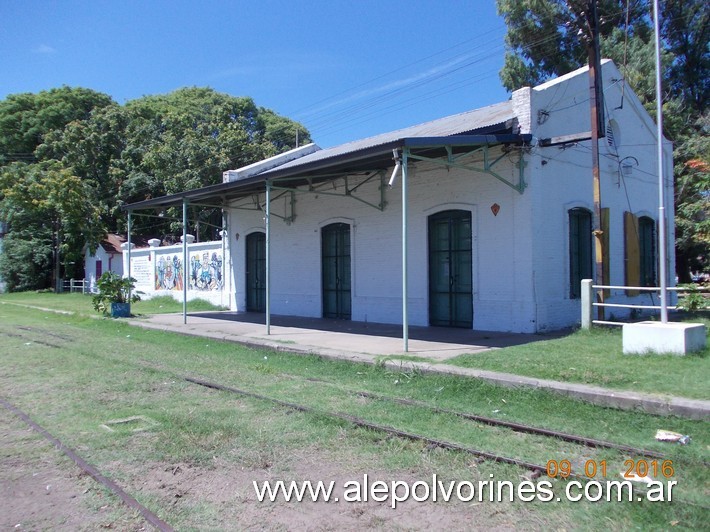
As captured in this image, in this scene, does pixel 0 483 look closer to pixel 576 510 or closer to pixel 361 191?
pixel 576 510

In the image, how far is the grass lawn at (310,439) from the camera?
159 inches

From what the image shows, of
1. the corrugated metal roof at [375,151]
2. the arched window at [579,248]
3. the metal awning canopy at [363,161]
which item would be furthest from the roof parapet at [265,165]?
the arched window at [579,248]

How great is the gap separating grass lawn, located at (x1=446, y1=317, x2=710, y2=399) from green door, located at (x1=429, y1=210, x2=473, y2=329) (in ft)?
11.3

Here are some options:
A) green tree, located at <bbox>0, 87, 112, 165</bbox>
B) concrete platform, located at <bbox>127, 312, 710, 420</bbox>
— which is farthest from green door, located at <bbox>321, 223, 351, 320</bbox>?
green tree, located at <bbox>0, 87, 112, 165</bbox>

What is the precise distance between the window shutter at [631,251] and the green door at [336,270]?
320 inches

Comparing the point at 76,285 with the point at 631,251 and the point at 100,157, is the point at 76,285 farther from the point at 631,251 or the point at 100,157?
the point at 631,251

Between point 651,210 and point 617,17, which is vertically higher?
point 617,17

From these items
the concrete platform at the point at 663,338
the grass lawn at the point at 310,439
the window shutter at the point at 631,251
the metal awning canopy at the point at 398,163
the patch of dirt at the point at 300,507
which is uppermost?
the metal awning canopy at the point at 398,163


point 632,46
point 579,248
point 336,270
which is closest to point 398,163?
point 579,248

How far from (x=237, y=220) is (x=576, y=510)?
19.0 meters

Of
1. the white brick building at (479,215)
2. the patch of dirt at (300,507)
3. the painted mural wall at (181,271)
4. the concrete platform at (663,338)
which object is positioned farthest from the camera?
the painted mural wall at (181,271)

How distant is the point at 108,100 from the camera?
47781 millimetres

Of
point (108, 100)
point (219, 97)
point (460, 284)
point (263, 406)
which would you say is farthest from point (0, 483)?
point (108, 100)

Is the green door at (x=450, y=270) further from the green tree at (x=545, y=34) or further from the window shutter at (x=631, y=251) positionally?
the green tree at (x=545, y=34)
